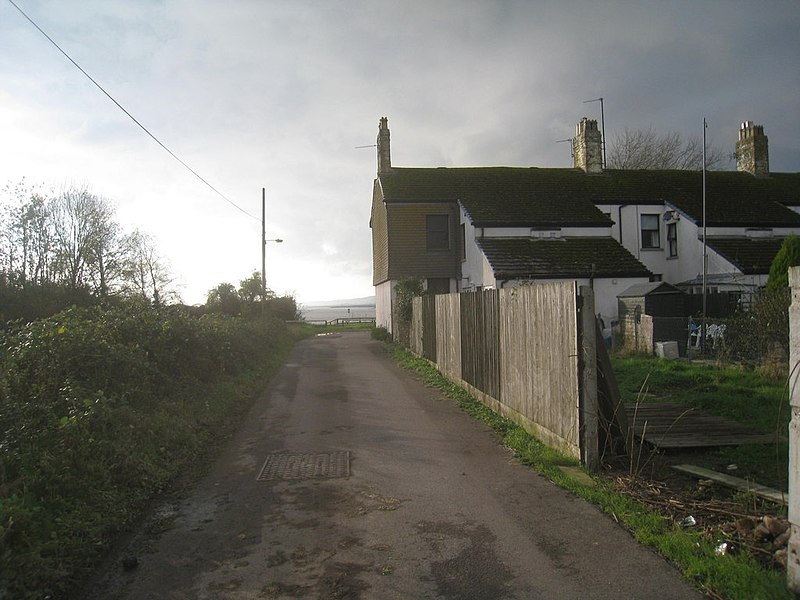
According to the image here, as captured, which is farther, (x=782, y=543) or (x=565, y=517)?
(x=565, y=517)

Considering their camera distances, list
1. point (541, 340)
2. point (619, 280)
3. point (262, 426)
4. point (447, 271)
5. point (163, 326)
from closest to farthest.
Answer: point (541, 340) < point (262, 426) < point (163, 326) < point (619, 280) < point (447, 271)

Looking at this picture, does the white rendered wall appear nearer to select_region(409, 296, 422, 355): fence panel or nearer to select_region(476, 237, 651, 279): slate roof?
select_region(476, 237, 651, 279): slate roof

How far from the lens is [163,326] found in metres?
11.2

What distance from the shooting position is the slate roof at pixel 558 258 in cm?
2212

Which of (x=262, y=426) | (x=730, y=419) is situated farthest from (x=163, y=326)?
(x=730, y=419)

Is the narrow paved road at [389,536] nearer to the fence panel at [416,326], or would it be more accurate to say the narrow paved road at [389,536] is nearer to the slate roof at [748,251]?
the fence panel at [416,326]

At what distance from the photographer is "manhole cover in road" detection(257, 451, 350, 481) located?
6.62m

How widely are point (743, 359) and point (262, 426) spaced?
1028 centimetres

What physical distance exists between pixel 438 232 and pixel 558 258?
7.04 m

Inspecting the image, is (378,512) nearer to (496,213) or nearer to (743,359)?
(743,359)

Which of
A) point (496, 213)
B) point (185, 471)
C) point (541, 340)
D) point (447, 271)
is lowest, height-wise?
point (185, 471)

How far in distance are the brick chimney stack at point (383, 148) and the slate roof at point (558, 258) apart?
8.31m

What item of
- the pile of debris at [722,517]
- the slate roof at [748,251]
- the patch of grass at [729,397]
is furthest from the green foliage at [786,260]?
the pile of debris at [722,517]

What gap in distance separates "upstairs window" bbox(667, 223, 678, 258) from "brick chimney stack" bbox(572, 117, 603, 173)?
5.00m
